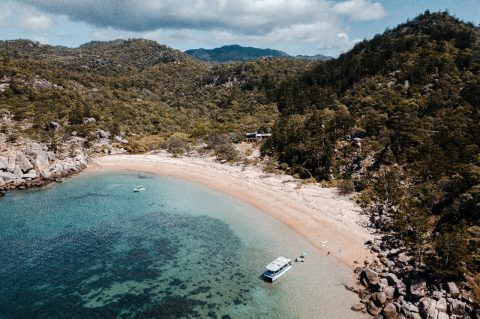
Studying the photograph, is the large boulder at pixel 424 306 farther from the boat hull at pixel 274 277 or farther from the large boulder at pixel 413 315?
the boat hull at pixel 274 277

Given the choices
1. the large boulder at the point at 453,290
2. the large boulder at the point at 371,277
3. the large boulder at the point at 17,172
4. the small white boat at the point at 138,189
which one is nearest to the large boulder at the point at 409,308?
the large boulder at the point at 453,290

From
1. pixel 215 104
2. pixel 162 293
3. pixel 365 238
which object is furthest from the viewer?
pixel 215 104

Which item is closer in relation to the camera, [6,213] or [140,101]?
[6,213]

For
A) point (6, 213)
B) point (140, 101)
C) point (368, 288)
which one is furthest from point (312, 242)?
point (140, 101)

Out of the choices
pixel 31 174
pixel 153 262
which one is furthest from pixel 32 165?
pixel 153 262

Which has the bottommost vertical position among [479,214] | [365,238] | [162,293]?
[162,293]

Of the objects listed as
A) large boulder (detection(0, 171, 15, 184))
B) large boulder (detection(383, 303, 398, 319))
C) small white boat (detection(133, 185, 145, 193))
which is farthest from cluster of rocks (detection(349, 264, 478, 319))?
large boulder (detection(0, 171, 15, 184))

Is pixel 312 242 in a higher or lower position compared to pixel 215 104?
lower

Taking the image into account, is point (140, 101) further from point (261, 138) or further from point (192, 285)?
point (192, 285)
